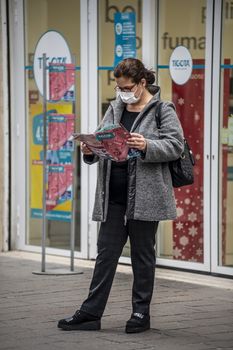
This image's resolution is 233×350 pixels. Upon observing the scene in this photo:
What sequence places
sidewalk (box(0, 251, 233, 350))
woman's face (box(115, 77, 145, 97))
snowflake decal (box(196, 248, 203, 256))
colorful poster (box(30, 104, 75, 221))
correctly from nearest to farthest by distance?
1. sidewalk (box(0, 251, 233, 350))
2. woman's face (box(115, 77, 145, 97))
3. snowflake decal (box(196, 248, 203, 256))
4. colorful poster (box(30, 104, 75, 221))

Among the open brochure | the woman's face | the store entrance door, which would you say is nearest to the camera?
the open brochure

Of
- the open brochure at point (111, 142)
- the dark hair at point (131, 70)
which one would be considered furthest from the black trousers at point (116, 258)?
the dark hair at point (131, 70)

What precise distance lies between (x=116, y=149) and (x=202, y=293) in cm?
259

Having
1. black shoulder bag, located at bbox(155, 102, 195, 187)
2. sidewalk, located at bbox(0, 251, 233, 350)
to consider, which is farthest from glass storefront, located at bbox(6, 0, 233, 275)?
black shoulder bag, located at bbox(155, 102, 195, 187)

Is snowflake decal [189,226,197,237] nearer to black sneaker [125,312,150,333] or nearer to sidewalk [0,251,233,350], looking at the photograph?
sidewalk [0,251,233,350]

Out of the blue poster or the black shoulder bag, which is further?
the blue poster

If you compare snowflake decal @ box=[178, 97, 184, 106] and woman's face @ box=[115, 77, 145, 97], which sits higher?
woman's face @ box=[115, 77, 145, 97]

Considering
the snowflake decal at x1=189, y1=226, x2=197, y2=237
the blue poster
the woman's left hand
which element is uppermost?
the blue poster

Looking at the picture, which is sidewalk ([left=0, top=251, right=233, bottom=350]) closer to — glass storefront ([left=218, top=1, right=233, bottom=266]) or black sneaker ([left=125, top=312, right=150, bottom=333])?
black sneaker ([left=125, top=312, right=150, bottom=333])

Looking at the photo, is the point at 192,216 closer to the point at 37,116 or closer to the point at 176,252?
the point at 176,252

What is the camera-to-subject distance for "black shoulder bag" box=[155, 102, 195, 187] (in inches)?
278

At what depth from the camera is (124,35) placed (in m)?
10.4

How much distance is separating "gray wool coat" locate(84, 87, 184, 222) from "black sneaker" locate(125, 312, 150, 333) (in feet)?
2.34

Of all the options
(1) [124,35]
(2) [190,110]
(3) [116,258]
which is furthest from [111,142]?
(1) [124,35]
